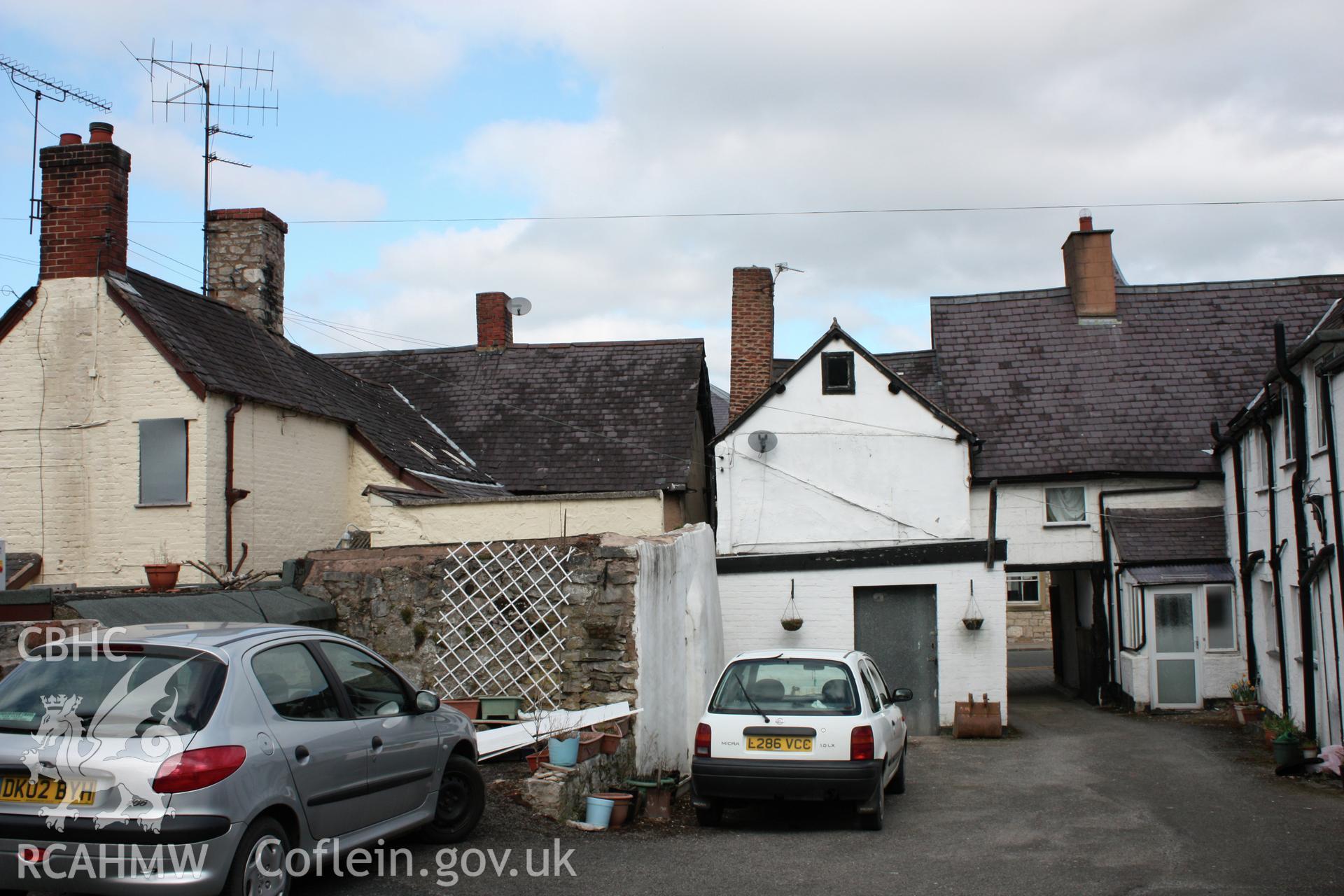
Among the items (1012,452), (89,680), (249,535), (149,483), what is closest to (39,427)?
(149,483)

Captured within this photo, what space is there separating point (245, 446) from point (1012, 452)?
13826 mm

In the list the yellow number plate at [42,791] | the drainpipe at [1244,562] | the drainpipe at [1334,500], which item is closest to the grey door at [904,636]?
the drainpipe at [1244,562]

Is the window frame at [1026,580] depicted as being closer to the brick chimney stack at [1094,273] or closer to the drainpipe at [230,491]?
the brick chimney stack at [1094,273]

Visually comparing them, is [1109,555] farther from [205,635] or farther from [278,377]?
[205,635]

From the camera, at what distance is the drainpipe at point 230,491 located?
15445 mm

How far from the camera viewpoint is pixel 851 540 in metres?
19.4

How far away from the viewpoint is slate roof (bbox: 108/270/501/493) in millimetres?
15508

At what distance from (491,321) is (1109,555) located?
1500 cm

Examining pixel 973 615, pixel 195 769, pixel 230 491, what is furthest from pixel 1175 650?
pixel 195 769

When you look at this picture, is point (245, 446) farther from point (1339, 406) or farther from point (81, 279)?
point (1339, 406)

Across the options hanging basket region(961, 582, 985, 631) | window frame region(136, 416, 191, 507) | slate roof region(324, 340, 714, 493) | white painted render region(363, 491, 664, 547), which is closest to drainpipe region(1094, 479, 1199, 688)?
hanging basket region(961, 582, 985, 631)

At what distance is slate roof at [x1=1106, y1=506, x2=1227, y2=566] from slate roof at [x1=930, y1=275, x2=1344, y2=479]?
78 centimetres

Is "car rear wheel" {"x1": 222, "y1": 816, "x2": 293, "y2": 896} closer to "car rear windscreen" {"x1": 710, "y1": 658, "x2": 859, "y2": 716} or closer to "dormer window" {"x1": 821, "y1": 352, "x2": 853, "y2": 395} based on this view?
"car rear windscreen" {"x1": 710, "y1": 658, "x2": 859, "y2": 716}

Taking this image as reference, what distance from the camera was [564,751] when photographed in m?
9.61
